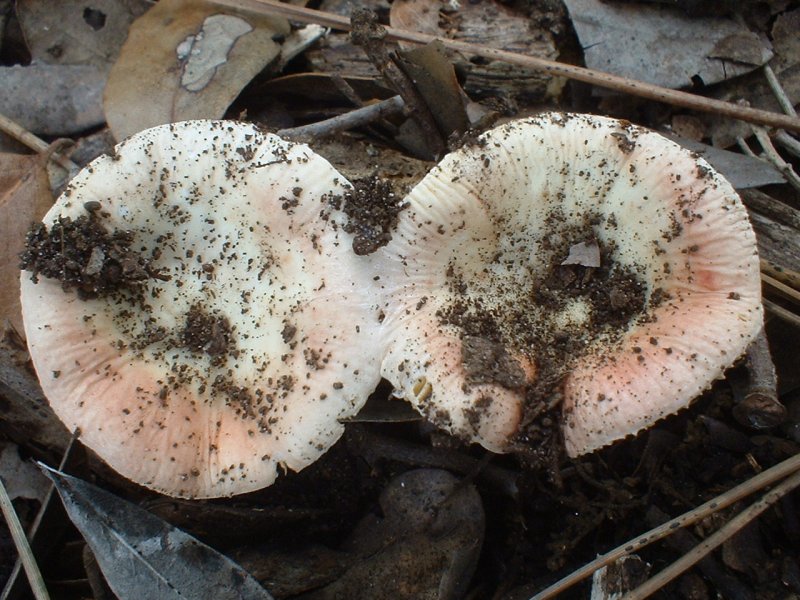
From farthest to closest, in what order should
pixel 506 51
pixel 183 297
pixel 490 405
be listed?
pixel 506 51, pixel 183 297, pixel 490 405

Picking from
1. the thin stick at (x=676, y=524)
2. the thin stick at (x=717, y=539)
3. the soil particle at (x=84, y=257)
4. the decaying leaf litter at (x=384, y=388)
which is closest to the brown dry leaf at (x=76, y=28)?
the decaying leaf litter at (x=384, y=388)

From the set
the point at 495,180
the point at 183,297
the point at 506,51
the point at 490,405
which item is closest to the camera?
the point at 490,405

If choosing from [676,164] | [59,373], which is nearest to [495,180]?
[676,164]

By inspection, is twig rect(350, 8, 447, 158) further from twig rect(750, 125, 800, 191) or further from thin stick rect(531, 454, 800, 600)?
thin stick rect(531, 454, 800, 600)

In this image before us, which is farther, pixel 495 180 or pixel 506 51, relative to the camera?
pixel 506 51

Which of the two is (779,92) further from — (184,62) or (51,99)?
(51,99)

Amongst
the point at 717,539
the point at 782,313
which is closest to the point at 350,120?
the point at 782,313

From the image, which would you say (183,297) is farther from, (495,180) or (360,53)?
(360,53)
